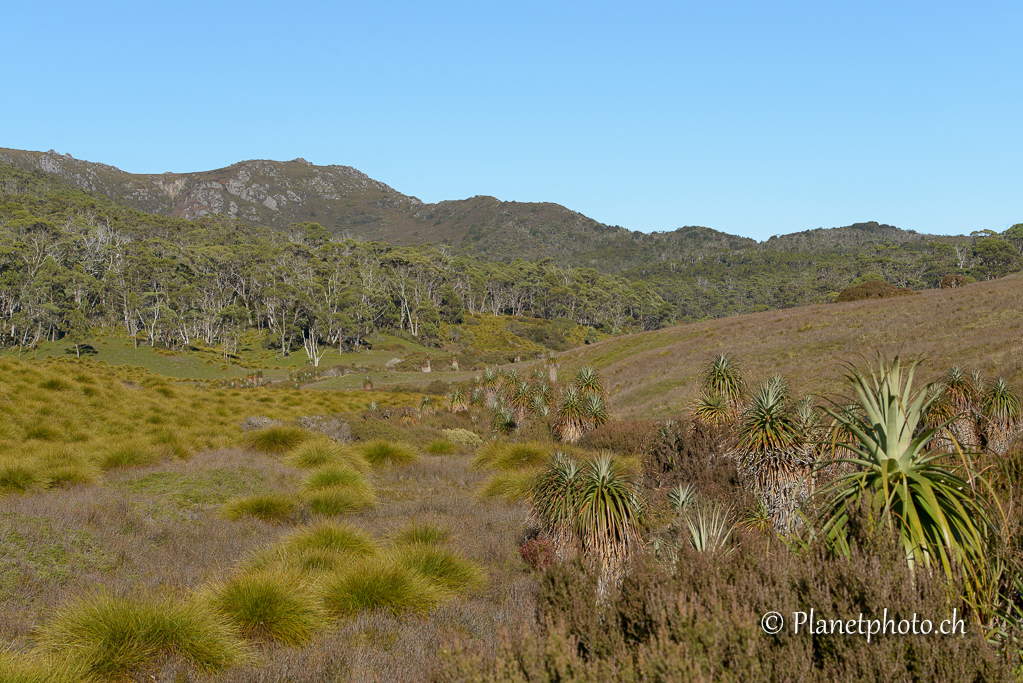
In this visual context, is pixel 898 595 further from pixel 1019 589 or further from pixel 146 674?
pixel 146 674

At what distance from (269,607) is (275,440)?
9956 millimetres

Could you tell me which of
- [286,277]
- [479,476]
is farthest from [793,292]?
[479,476]

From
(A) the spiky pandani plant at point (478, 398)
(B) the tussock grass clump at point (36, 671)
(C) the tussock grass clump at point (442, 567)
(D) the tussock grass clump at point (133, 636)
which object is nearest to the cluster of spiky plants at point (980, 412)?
(C) the tussock grass clump at point (442, 567)

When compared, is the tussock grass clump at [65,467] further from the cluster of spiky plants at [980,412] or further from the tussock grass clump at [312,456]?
the cluster of spiky plants at [980,412]

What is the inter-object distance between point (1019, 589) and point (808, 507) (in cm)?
180

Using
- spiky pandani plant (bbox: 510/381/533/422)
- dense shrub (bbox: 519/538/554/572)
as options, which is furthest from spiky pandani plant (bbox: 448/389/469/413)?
dense shrub (bbox: 519/538/554/572)

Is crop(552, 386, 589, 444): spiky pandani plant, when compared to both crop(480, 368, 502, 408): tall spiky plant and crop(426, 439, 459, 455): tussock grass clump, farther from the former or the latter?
crop(480, 368, 502, 408): tall spiky plant

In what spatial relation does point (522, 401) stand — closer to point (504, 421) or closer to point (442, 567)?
point (504, 421)

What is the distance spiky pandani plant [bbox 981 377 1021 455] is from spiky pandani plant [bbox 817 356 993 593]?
9.08 m

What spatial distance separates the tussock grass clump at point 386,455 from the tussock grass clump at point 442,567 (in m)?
7.36

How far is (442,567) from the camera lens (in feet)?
21.2

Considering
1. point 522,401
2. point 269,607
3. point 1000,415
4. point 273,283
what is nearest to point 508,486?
point 269,607

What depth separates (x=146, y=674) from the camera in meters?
4.15

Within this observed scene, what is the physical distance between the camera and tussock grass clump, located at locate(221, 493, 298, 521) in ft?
29.1
